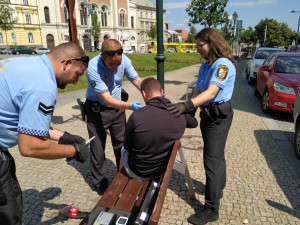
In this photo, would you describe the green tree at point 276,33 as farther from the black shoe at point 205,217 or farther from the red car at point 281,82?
the black shoe at point 205,217

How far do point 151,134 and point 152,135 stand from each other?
1cm

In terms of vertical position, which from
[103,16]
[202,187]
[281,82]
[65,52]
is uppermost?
[103,16]

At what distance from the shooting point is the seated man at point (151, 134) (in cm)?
233

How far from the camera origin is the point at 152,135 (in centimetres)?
235

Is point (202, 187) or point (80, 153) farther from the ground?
point (80, 153)

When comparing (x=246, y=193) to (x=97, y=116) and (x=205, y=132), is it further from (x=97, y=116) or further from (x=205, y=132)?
(x=97, y=116)

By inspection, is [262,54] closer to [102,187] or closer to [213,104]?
[213,104]

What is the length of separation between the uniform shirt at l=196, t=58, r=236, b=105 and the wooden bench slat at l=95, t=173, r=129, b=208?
125 cm

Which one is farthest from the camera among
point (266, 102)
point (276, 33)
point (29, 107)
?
point (276, 33)

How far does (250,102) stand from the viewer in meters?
8.99

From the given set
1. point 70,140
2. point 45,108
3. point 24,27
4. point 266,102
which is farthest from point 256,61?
point 24,27

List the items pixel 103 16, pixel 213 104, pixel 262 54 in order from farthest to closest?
pixel 103 16
pixel 262 54
pixel 213 104

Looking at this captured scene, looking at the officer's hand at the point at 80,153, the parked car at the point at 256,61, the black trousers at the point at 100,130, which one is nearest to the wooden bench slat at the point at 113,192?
the officer's hand at the point at 80,153

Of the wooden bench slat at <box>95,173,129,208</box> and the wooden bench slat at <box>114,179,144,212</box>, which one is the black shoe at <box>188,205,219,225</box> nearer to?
the wooden bench slat at <box>114,179,144,212</box>
